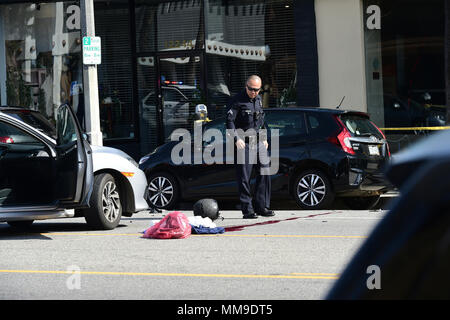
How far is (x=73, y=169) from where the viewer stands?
9.38 metres

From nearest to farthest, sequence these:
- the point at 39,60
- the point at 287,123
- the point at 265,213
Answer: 1. the point at 265,213
2. the point at 287,123
3. the point at 39,60

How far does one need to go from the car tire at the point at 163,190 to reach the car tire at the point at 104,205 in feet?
10.9

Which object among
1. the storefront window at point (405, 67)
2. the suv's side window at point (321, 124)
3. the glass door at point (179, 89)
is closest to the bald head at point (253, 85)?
the suv's side window at point (321, 124)

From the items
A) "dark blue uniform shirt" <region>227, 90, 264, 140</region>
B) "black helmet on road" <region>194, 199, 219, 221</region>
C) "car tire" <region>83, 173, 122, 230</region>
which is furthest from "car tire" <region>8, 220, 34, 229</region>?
"dark blue uniform shirt" <region>227, 90, 264, 140</region>

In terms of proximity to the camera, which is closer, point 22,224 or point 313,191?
point 22,224

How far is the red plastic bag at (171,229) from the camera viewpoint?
30.6ft

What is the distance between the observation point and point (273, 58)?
734 inches

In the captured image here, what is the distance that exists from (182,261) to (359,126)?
6176 millimetres

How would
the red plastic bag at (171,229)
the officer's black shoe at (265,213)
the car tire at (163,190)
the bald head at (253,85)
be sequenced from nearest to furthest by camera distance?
the red plastic bag at (171,229) < the bald head at (253,85) < the officer's black shoe at (265,213) < the car tire at (163,190)

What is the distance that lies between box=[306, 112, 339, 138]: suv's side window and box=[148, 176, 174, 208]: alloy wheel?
2.57m

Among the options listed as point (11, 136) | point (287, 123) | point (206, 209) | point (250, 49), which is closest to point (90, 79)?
point (250, 49)

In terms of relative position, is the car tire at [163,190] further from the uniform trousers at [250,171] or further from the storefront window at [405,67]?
the storefront window at [405,67]

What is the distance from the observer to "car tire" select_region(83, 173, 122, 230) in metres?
9.86

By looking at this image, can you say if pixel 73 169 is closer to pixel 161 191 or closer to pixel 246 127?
pixel 246 127
